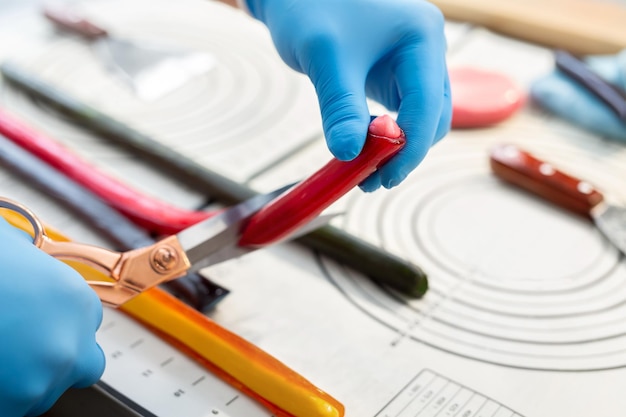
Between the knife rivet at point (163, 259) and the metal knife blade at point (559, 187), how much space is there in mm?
360

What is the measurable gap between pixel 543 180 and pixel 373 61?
234 millimetres

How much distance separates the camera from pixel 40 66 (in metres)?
0.93

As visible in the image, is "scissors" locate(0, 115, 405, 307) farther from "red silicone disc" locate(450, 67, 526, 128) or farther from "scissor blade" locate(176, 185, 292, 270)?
"red silicone disc" locate(450, 67, 526, 128)

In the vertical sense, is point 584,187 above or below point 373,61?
below

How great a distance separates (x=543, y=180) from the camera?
685 mm

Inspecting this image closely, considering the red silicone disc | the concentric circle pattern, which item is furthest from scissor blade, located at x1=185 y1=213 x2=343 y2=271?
the red silicone disc

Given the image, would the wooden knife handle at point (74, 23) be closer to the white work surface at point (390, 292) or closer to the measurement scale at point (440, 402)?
the white work surface at point (390, 292)

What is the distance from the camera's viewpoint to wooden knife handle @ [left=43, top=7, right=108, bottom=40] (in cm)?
97

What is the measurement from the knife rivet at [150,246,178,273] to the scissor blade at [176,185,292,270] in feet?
0.03

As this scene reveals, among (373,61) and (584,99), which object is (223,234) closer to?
(373,61)

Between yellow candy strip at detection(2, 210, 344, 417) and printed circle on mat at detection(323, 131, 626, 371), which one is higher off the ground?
yellow candy strip at detection(2, 210, 344, 417)

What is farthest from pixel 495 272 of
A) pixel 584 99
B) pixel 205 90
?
pixel 205 90

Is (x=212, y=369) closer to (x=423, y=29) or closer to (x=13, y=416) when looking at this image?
(x=13, y=416)

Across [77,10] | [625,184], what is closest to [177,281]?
[625,184]
